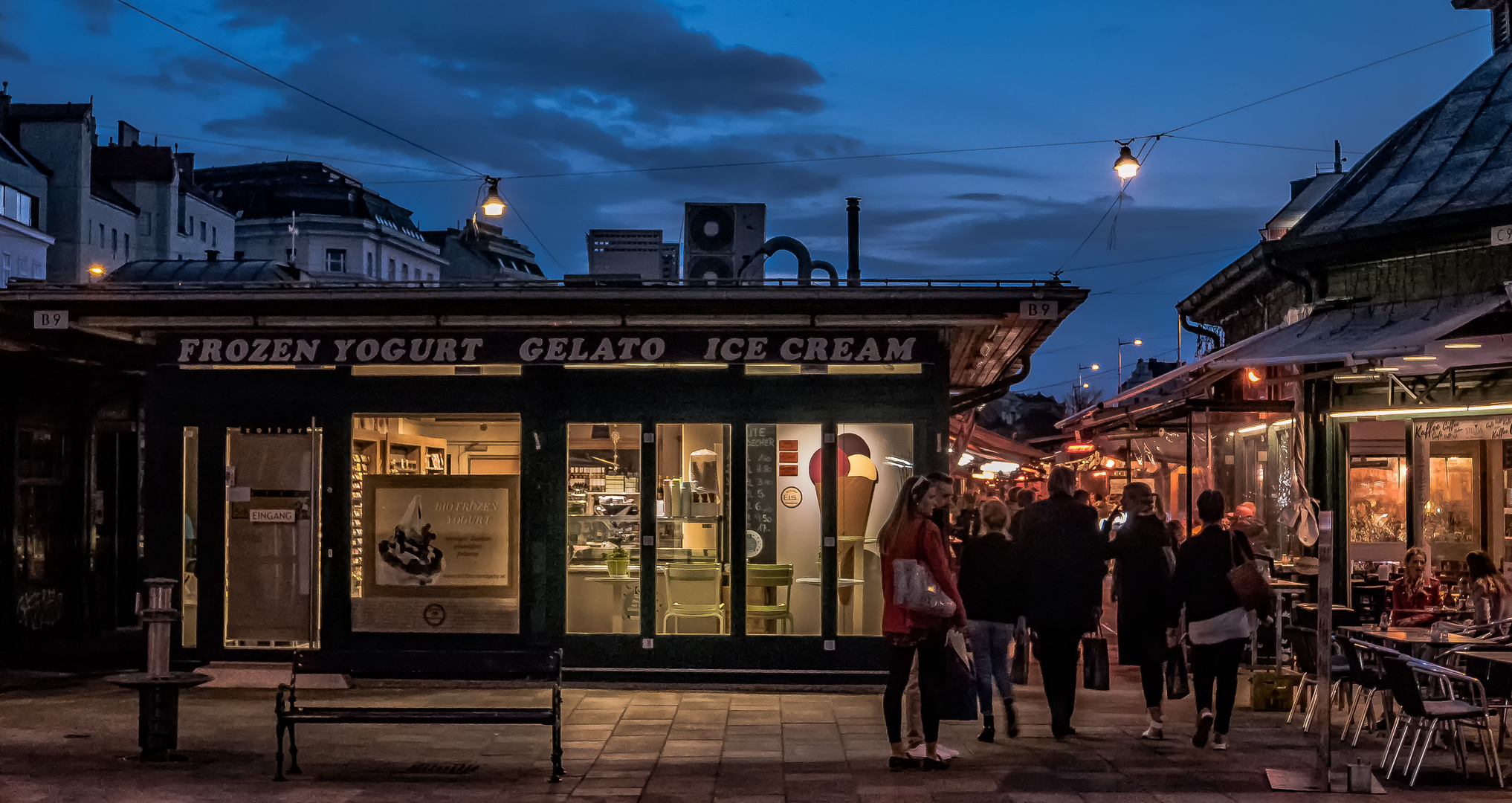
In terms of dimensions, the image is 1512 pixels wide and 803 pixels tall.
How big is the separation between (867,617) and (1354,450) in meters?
5.77

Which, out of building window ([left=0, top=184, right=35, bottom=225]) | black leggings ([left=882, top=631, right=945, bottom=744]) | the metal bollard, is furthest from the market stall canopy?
building window ([left=0, top=184, right=35, bottom=225])

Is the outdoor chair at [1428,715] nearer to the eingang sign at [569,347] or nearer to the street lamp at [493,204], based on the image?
the eingang sign at [569,347]

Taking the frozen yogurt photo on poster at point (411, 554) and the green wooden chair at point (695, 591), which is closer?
the green wooden chair at point (695, 591)

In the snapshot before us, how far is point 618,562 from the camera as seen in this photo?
474 inches

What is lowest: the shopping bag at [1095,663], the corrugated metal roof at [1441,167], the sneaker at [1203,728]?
the sneaker at [1203,728]

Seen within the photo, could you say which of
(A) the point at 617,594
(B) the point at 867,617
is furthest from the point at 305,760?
(B) the point at 867,617

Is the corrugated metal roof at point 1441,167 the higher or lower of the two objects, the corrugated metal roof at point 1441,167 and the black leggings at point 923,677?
the higher

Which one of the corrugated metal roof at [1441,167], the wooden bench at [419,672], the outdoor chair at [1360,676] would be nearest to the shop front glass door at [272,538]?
the wooden bench at [419,672]

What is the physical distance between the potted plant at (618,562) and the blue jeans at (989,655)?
3571 mm

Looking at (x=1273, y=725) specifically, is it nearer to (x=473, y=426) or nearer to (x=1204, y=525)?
(x=1204, y=525)

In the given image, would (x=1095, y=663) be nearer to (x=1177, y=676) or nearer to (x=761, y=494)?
(x=1177, y=676)

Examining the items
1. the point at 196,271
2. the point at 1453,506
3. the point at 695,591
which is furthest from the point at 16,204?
the point at 1453,506

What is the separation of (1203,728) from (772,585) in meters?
4.24

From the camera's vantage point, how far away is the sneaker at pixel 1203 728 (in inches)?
351
